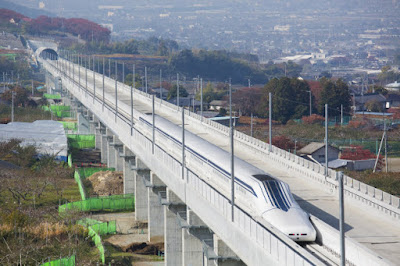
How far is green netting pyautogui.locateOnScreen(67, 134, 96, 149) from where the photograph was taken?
6606 cm

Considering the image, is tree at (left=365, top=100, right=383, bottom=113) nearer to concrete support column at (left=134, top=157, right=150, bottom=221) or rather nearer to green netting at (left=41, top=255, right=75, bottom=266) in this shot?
concrete support column at (left=134, top=157, right=150, bottom=221)

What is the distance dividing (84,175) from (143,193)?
10186 millimetres

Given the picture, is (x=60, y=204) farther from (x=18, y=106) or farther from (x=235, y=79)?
(x=235, y=79)

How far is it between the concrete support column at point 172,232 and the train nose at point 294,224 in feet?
38.3

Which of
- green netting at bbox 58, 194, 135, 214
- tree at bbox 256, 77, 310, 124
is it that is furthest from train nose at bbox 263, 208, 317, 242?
tree at bbox 256, 77, 310, 124

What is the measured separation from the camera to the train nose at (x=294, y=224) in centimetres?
2038

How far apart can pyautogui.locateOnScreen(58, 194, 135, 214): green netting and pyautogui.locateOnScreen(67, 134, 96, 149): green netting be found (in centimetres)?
2031

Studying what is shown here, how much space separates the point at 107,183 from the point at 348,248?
106 feet

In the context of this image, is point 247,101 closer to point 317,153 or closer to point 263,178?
point 317,153

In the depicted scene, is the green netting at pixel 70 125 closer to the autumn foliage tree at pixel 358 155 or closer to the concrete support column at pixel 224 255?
the autumn foliage tree at pixel 358 155

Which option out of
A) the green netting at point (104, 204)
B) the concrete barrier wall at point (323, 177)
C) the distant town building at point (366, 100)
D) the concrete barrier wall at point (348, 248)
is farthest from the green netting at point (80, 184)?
the distant town building at point (366, 100)

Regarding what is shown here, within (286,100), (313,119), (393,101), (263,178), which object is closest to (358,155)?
(313,119)

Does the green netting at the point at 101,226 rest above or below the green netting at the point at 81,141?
below

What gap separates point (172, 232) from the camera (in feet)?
112
